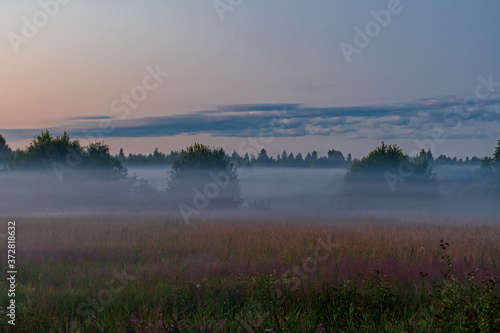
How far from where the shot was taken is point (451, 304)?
5391 mm

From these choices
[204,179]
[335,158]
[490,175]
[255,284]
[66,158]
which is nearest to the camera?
[255,284]

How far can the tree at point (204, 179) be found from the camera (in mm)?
42875

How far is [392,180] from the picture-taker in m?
51.8

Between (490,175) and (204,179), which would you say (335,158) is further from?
(204,179)

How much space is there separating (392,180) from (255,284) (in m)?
47.0

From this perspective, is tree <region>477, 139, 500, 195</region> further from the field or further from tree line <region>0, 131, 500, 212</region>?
the field

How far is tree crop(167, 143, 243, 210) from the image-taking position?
4288 centimetres

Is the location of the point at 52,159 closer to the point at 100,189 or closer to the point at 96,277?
the point at 100,189

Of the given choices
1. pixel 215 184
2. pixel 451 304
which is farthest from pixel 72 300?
pixel 215 184

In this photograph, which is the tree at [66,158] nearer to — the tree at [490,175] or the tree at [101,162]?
the tree at [101,162]

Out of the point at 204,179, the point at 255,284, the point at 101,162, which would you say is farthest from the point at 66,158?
the point at 255,284

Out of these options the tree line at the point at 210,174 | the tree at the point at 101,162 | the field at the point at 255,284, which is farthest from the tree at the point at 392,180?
the field at the point at 255,284

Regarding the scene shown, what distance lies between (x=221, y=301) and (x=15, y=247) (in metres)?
8.81

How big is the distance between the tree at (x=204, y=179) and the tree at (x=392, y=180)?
1775cm
